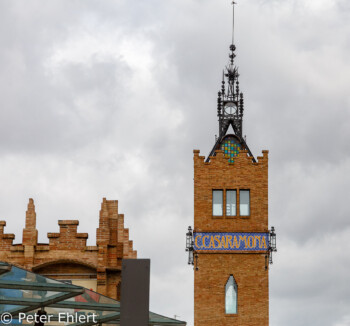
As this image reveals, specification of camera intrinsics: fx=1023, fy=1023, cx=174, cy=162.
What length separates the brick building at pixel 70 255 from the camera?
4281cm

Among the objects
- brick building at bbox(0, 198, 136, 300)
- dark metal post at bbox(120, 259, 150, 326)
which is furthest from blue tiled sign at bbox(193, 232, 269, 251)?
dark metal post at bbox(120, 259, 150, 326)

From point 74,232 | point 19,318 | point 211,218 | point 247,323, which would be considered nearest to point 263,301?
point 247,323

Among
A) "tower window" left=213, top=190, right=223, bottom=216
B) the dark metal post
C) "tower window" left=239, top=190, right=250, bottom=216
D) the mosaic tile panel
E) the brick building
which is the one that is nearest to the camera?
the dark metal post

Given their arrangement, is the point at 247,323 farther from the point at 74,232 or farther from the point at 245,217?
the point at 74,232

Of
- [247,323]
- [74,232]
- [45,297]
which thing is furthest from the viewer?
[247,323]

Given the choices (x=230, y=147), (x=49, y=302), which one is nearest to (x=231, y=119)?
(x=230, y=147)

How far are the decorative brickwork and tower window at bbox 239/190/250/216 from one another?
0.72 ft

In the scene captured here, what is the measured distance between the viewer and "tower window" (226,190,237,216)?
5778 centimetres

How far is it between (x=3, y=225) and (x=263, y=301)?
703 inches

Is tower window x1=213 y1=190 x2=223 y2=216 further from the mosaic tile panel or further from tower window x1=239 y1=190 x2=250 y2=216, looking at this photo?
the mosaic tile panel

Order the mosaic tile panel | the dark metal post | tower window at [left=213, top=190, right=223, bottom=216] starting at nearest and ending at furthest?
the dark metal post < tower window at [left=213, top=190, right=223, bottom=216] < the mosaic tile panel

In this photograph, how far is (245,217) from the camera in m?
57.6

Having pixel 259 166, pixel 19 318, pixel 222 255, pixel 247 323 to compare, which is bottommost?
pixel 19 318

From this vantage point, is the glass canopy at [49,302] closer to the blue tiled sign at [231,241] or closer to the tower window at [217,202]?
the blue tiled sign at [231,241]
